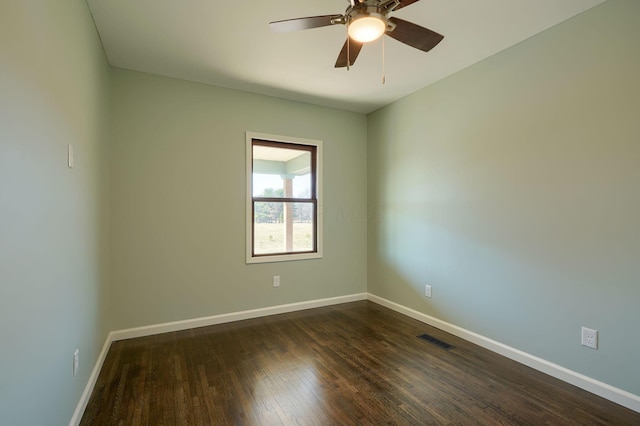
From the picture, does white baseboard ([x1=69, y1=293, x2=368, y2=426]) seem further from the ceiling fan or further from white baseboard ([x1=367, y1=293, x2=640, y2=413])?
the ceiling fan

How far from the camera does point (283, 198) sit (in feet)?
12.9

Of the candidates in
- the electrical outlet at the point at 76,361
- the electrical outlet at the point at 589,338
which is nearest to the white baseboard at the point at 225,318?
the electrical outlet at the point at 76,361

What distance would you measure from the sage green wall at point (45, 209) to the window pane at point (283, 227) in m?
1.80

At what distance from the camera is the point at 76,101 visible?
1.85 meters

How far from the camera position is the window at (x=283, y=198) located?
374 cm

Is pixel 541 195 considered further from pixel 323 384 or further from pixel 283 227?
pixel 283 227

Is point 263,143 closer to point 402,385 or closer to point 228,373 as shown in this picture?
point 228,373

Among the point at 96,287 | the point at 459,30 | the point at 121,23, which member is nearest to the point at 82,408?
the point at 96,287

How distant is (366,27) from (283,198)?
2.55 meters

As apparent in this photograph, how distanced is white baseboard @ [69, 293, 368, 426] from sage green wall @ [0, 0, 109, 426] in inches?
3.9

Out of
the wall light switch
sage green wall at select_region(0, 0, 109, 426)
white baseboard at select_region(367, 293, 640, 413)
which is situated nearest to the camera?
sage green wall at select_region(0, 0, 109, 426)

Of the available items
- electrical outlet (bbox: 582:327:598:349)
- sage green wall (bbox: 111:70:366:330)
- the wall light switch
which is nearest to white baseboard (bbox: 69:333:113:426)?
sage green wall (bbox: 111:70:366:330)

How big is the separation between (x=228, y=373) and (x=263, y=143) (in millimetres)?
2544

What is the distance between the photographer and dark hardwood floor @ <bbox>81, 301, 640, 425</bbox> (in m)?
1.89
